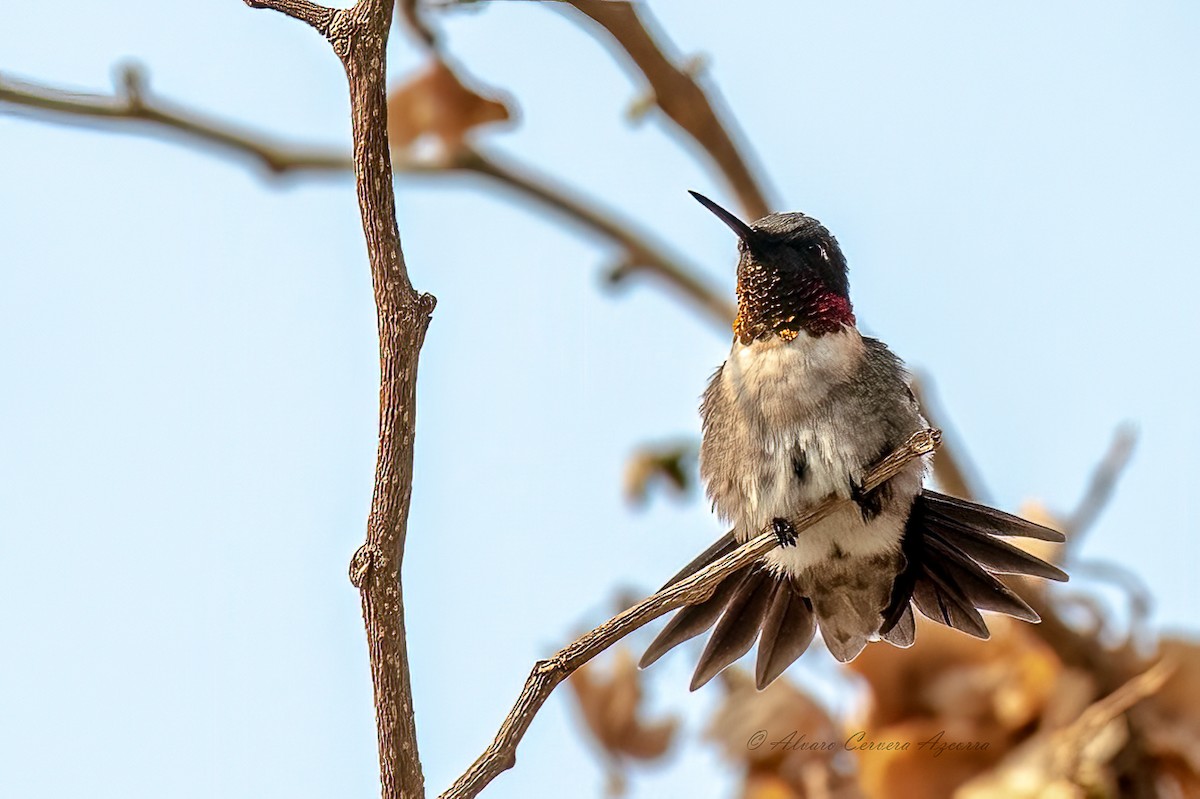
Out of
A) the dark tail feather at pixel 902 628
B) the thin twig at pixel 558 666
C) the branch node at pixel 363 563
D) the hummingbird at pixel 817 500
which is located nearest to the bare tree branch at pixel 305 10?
the branch node at pixel 363 563

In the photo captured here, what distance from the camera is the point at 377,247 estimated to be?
2400 millimetres

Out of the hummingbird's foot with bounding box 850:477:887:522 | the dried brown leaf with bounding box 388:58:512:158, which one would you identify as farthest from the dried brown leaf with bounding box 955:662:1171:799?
the dried brown leaf with bounding box 388:58:512:158

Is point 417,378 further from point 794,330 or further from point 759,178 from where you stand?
point 759,178

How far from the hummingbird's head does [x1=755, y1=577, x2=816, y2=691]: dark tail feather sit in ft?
2.40

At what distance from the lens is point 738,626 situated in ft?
13.0

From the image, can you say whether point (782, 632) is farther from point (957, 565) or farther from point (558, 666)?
point (558, 666)

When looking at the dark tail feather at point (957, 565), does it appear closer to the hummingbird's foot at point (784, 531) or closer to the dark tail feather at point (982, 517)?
the dark tail feather at point (982, 517)

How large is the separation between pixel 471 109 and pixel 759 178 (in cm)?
116

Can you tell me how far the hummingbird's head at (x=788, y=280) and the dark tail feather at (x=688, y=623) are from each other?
75 cm

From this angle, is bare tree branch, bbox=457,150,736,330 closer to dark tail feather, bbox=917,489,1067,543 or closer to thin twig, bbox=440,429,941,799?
dark tail feather, bbox=917,489,1067,543

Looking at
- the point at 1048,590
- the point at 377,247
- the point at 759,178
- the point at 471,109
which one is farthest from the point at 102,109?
the point at 1048,590

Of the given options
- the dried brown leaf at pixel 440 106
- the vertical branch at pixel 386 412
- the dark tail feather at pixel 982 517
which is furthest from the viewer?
the dried brown leaf at pixel 440 106

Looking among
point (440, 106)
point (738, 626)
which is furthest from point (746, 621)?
point (440, 106)

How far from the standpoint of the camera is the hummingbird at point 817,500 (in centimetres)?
378
